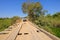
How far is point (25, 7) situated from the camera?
57688mm

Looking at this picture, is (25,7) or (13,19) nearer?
(13,19)

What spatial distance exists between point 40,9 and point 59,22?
42.3 ft

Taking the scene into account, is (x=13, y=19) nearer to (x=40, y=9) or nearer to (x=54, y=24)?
(x=40, y=9)

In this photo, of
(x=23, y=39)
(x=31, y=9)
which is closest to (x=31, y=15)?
(x=31, y=9)

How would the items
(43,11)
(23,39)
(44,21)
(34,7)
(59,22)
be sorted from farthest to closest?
(34,7) < (43,11) < (59,22) < (44,21) < (23,39)

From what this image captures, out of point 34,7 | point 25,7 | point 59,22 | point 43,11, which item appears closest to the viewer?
point 59,22

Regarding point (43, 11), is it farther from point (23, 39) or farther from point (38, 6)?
point (23, 39)

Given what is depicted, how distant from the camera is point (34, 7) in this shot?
48.9m

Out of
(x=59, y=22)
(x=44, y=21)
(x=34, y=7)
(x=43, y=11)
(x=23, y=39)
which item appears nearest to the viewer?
(x=23, y=39)

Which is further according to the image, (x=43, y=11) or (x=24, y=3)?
(x=24, y=3)

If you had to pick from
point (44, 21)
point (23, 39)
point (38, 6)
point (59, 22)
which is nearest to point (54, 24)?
point (59, 22)

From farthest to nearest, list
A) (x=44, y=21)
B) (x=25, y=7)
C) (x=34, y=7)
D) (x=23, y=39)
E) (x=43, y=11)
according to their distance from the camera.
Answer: (x=25, y=7) < (x=34, y=7) < (x=43, y=11) < (x=44, y=21) < (x=23, y=39)

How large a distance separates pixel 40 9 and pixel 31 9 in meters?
Answer: 2.80

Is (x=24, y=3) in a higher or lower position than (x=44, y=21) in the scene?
higher
